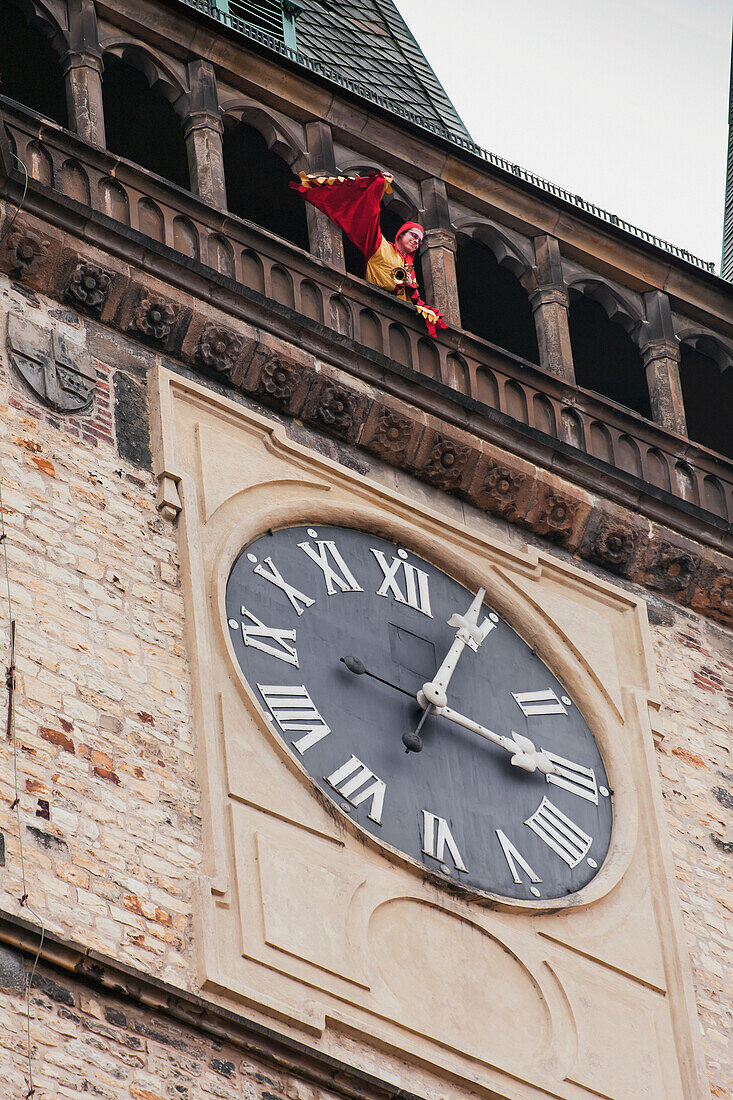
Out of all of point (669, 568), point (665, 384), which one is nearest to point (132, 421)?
point (669, 568)

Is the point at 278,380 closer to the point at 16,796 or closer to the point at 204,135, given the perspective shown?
the point at 204,135

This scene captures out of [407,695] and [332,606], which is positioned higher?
[332,606]

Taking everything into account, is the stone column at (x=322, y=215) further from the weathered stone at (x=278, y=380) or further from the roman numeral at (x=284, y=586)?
the roman numeral at (x=284, y=586)

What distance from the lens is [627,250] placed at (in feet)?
54.3

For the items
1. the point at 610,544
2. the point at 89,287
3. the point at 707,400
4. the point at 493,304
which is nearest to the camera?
the point at 89,287

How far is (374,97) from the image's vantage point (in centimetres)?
1652

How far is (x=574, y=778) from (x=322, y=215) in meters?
3.49

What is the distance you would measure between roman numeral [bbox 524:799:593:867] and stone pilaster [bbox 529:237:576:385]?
2994mm

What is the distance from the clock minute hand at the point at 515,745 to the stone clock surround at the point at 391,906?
43 centimetres

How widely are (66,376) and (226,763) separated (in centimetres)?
211

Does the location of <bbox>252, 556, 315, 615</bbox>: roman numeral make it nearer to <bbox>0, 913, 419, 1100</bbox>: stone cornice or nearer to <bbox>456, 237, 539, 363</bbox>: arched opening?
<bbox>0, 913, 419, 1100</bbox>: stone cornice

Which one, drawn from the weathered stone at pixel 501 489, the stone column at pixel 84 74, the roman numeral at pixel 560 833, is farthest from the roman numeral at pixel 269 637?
the stone column at pixel 84 74

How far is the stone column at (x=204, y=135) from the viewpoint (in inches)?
590

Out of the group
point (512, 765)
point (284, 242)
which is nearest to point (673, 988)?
point (512, 765)
